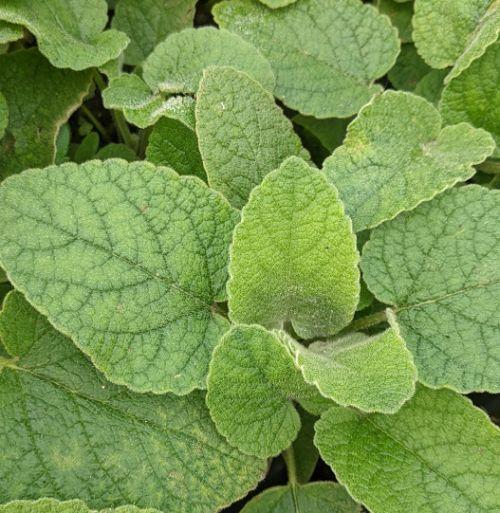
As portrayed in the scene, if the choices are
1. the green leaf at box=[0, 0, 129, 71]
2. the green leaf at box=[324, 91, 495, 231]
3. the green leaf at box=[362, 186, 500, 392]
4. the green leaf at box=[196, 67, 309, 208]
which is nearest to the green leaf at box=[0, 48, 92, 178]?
the green leaf at box=[0, 0, 129, 71]

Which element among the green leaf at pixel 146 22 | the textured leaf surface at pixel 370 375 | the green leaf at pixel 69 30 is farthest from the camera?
the green leaf at pixel 146 22

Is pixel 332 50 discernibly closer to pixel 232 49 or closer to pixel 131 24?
pixel 232 49

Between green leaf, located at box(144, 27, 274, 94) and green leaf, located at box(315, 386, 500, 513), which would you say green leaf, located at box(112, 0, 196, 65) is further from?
green leaf, located at box(315, 386, 500, 513)

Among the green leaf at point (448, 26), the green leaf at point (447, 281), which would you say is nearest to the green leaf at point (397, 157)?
the green leaf at point (447, 281)

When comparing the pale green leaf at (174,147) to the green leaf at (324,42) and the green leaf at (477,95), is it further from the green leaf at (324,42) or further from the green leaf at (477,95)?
the green leaf at (477,95)

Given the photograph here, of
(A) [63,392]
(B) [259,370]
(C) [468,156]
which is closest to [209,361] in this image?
(B) [259,370]

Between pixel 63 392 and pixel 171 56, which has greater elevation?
pixel 171 56

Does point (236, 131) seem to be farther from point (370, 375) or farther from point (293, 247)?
point (370, 375)
